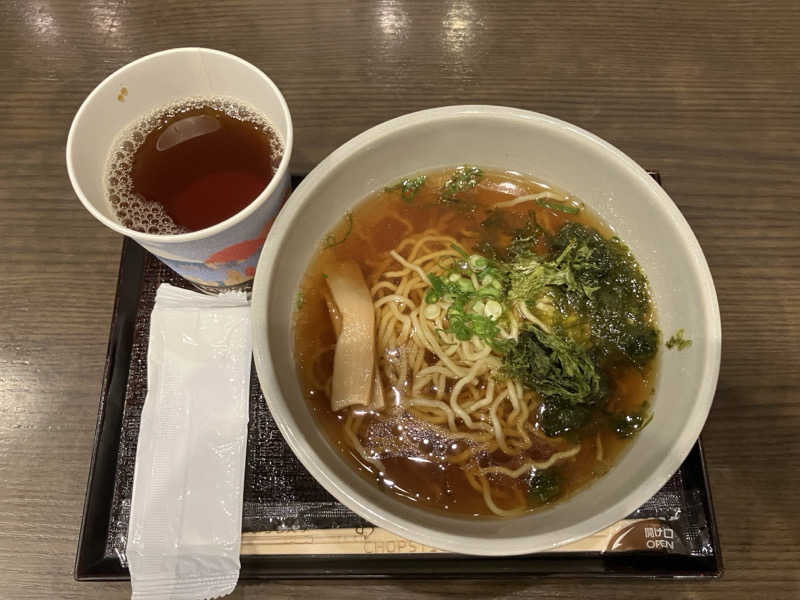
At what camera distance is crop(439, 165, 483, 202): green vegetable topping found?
1774mm

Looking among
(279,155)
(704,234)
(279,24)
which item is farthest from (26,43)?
(704,234)

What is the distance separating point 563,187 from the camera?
5.64 ft

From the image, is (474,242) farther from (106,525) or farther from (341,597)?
(106,525)

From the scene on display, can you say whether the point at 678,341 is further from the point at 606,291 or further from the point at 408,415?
the point at 408,415

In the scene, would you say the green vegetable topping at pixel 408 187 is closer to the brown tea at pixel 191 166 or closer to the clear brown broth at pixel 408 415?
the clear brown broth at pixel 408 415

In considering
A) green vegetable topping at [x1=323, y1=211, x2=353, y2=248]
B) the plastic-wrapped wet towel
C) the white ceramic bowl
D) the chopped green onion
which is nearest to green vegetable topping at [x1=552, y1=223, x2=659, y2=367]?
the white ceramic bowl

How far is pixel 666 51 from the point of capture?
2260 millimetres

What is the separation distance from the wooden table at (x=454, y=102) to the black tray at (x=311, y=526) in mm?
123

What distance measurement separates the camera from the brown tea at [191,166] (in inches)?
57.1

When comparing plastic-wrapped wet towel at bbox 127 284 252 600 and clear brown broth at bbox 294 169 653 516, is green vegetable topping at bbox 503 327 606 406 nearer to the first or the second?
clear brown broth at bbox 294 169 653 516

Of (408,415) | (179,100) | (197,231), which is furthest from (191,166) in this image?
(408,415)

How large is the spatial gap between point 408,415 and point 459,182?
0.82 metres

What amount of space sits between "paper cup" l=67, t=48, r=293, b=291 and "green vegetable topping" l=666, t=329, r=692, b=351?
1.19m

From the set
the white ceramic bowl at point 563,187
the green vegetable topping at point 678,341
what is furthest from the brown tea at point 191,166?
the green vegetable topping at point 678,341
